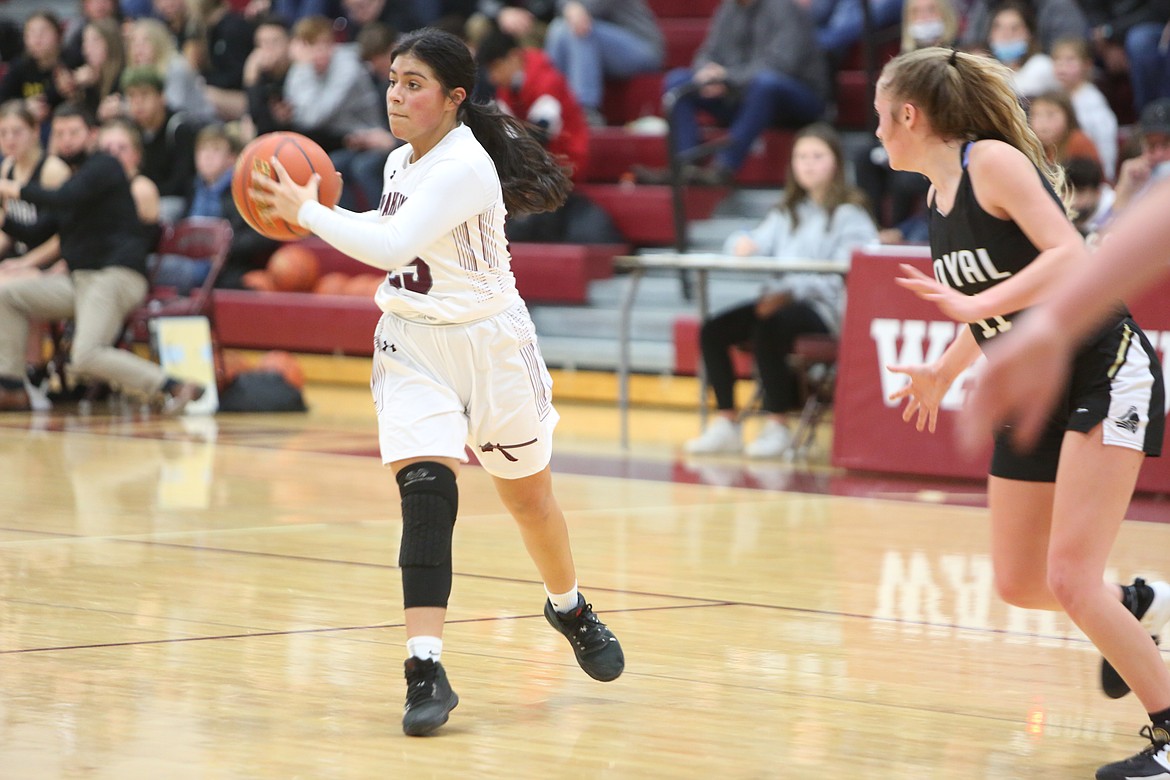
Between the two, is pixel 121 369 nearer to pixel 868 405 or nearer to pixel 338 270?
pixel 338 270

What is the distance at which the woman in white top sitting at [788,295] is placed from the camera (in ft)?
30.3

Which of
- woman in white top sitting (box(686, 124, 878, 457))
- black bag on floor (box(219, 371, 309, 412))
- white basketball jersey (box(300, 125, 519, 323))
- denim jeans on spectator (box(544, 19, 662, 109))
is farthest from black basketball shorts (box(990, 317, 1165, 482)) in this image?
denim jeans on spectator (box(544, 19, 662, 109))

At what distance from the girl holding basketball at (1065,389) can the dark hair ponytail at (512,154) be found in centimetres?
89

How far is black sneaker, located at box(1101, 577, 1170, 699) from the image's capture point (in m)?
4.02

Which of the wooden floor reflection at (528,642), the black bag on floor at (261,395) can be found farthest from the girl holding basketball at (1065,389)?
the black bag on floor at (261,395)

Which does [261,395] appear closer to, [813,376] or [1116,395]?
[813,376]

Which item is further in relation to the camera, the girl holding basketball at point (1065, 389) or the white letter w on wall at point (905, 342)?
the white letter w on wall at point (905, 342)

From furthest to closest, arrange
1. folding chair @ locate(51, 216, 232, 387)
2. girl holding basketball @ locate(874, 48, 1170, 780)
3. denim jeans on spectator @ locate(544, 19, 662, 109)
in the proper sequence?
denim jeans on spectator @ locate(544, 19, 662, 109) < folding chair @ locate(51, 216, 232, 387) < girl holding basketball @ locate(874, 48, 1170, 780)

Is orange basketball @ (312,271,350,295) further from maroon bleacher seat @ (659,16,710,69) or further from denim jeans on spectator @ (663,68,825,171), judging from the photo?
maroon bleacher seat @ (659,16,710,69)

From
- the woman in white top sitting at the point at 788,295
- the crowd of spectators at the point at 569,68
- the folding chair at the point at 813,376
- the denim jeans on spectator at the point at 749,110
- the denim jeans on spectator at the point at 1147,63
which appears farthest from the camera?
the denim jeans on spectator at the point at 749,110

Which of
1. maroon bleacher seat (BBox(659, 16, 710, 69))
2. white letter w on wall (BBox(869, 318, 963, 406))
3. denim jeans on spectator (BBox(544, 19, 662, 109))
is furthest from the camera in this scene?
maroon bleacher seat (BBox(659, 16, 710, 69))

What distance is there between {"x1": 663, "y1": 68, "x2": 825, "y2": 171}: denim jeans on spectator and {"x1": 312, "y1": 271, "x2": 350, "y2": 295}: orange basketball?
9.03 feet

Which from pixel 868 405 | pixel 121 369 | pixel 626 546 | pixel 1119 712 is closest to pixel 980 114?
pixel 1119 712

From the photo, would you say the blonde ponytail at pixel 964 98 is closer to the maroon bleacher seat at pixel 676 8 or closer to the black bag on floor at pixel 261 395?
the black bag on floor at pixel 261 395
